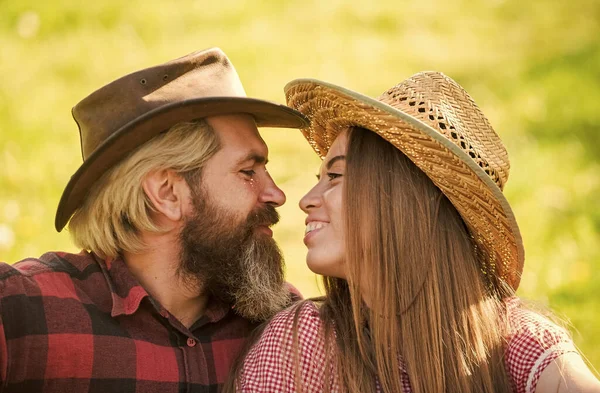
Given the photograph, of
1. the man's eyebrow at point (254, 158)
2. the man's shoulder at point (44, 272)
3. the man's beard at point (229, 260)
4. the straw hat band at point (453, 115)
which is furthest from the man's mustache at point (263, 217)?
the straw hat band at point (453, 115)

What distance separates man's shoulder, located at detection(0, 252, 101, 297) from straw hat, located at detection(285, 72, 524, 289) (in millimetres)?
1122

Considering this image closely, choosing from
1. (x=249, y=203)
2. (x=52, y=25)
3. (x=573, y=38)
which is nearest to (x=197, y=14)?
(x=52, y=25)

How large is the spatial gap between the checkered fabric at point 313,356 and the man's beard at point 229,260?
0.33 meters

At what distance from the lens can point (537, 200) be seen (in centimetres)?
744

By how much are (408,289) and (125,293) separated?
1.08 metres

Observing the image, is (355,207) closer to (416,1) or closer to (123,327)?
(123,327)

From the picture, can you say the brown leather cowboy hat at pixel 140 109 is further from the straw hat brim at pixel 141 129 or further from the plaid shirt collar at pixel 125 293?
the plaid shirt collar at pixel 125 293

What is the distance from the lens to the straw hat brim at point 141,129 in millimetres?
3582

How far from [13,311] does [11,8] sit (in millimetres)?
7440

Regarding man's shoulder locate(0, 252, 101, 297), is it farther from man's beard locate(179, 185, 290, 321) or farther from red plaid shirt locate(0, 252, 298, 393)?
man's beard locate(179, 185, 290, 321)

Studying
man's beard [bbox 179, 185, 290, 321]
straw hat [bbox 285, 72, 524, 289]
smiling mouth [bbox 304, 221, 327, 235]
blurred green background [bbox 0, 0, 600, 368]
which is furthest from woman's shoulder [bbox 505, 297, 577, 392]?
blurred green background [bbox 0, 0, 600, 368]

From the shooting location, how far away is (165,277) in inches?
150

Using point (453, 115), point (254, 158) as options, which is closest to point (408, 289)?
point (453, 115)

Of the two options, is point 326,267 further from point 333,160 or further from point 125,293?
point 125,293
